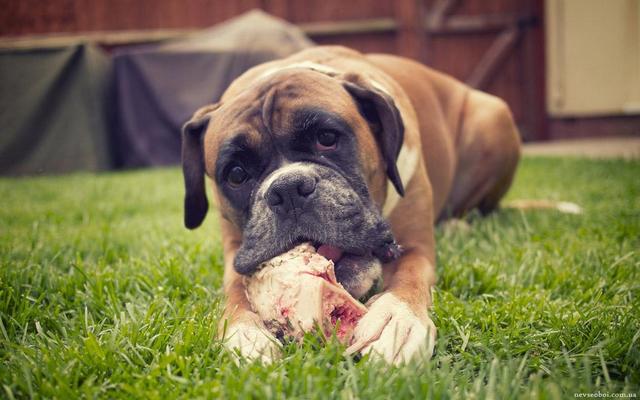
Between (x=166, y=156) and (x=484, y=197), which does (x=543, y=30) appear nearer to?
(x=166, y=156)

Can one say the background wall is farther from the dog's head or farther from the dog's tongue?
the dog's tongue

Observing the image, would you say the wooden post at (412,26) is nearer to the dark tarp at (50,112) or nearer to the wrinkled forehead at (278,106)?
the dark tarp at (50,112)

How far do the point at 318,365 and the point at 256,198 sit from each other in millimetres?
801

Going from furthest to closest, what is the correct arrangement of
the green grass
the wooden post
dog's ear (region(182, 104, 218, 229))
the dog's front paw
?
the wooden post < dog's ear (region(182, 104, 218, 229)) < the dog's front paw < the green grass

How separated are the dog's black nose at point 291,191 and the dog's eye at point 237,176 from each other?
1.05 feet

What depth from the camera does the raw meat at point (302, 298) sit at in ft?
5.53

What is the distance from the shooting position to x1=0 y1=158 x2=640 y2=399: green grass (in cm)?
143

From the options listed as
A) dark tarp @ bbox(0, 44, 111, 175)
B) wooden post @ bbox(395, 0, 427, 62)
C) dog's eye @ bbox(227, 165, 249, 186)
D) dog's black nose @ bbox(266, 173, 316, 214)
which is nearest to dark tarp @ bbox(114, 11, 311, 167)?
dark tarp @ bbox(0, 44, 111, 175)

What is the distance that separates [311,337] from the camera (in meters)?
1.64

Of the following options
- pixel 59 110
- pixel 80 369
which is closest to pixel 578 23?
pixel 59 110

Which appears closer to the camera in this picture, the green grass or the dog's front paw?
the green grass

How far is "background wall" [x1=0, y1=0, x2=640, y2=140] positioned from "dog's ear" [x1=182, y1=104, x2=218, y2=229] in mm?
8422

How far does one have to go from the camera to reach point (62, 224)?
3.98m

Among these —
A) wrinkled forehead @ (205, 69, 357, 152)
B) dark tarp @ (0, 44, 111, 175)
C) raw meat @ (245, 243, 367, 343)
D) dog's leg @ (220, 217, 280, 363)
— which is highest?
wrinkled forehead @ (205, 69, 357, 152)
